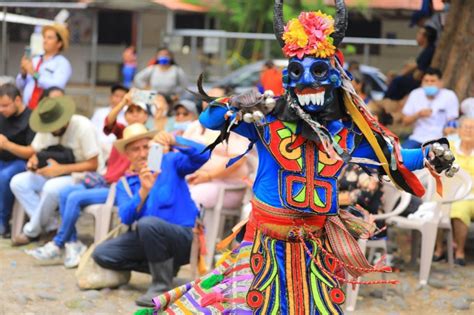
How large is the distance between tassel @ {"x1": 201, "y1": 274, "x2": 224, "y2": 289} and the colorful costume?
345 mm

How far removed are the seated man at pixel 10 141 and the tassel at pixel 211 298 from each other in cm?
438

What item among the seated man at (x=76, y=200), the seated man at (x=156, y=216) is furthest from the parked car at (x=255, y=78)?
the seated man at (x=156, y=216)

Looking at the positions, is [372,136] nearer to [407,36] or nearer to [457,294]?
[457,294]

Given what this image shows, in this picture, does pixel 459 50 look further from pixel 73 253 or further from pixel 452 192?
pixel 73 253

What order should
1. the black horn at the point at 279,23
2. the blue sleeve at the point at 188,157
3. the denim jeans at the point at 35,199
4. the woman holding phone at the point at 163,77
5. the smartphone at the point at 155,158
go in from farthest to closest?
the woman holding phone at the point at 163,77 < the denim jeans at the point at 35,199 < the blue sleeve at the point at 188,157 < the smartphone at the point at 155,158 < the black horn at the point at 279,23

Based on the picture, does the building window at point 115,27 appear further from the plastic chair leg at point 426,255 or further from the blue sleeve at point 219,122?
the blue sleeve at point 219,122

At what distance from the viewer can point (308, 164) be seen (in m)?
5.17

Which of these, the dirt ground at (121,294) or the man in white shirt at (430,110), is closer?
the dirt ground at (121,294)

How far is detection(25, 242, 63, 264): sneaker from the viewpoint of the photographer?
9008mm

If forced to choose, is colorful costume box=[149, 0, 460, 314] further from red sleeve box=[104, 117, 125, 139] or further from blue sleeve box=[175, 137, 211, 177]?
red sleeve box=[104, 117, 125, 139]

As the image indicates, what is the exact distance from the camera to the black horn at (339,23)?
206 inches

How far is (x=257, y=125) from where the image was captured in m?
5.14

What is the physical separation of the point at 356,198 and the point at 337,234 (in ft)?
9.09

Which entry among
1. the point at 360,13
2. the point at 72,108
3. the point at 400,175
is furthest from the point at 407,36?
the point at 400,175
